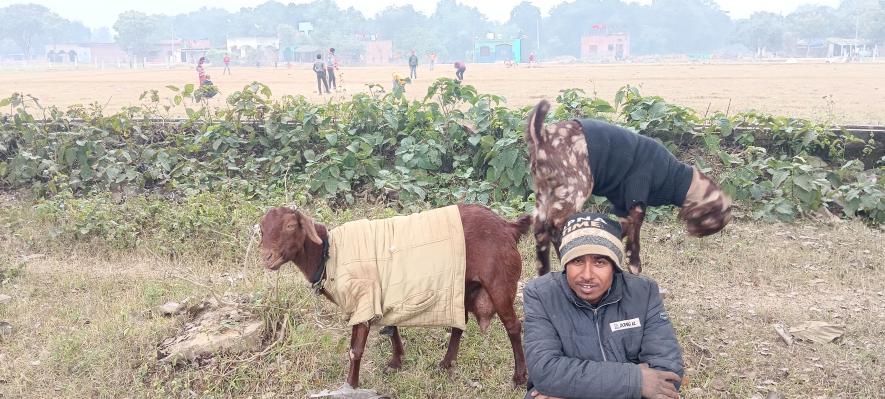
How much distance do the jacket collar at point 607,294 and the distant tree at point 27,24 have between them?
115 m

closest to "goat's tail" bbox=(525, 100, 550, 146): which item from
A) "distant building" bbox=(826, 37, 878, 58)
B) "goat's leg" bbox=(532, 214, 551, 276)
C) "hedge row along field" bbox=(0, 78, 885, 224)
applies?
"goat's leg" bbox=(532, 214, 551, 276)

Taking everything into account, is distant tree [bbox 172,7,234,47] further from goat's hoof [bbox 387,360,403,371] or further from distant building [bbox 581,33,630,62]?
goat's hoof [bbox 387,360,403,371]

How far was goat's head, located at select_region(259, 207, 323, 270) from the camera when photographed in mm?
4645

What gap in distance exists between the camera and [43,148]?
400 inches

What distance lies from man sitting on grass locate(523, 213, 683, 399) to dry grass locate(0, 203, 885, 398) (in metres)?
1.40

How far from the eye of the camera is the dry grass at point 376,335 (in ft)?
16.5

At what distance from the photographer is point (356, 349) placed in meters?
4.84

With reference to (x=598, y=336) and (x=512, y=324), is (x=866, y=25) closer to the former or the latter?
(x=512, y=324)

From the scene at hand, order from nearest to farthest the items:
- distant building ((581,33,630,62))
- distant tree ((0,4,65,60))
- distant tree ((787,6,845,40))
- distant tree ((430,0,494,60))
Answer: distant tree ((787,6,845,40)), distant building ((581,33,630,62)), distant tree ((0,4,65,60)), distant tree ((430,0,494,60))

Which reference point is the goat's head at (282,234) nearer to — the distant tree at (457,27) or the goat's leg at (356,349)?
the goat's leg at (356,349)

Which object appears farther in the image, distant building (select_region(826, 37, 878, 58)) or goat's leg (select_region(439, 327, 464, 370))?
distant building (select_region(826, 37, 878, 58))

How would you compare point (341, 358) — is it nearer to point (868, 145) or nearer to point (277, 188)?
point (277, 188)

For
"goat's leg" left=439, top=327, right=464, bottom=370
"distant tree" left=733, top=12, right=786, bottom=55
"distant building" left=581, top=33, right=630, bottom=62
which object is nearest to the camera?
"goat's leg" left=439, top=327, right=464, bottom=370

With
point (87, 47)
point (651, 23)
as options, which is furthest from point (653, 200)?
point (651, 23)
